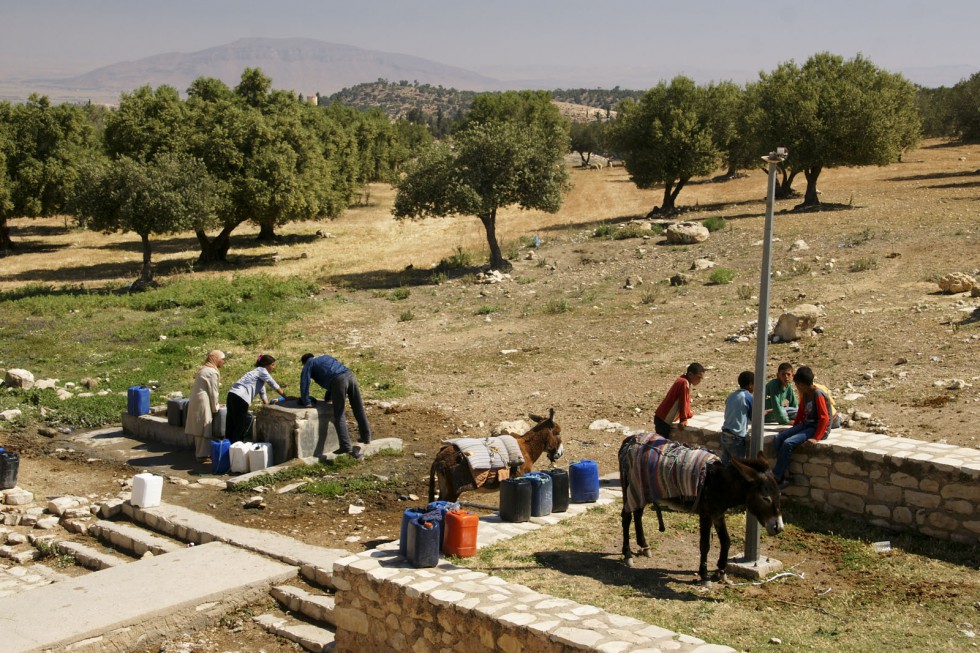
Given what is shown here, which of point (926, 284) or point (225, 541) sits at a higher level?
point (926, 284)

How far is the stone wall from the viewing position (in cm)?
695

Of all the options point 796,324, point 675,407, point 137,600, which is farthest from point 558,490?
point 796,324

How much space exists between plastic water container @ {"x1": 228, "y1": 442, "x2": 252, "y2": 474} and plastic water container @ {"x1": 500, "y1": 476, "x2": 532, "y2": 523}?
16.6ft

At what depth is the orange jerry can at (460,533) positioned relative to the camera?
30.1ft

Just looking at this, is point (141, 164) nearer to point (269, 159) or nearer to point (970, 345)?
point (269, 159)

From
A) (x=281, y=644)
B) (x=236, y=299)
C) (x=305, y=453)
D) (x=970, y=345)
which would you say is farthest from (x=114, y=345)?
(x=970, y=345)

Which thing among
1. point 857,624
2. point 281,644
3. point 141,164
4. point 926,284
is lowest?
point 281,644

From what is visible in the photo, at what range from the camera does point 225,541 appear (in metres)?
11.3

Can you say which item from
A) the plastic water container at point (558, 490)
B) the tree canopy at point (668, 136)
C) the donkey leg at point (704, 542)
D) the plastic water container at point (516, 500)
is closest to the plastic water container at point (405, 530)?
the plastic water container at point (516, 500)

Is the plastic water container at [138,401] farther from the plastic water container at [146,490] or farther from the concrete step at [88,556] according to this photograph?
the concrete step at [88,556]

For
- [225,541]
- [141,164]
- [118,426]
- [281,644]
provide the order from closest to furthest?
[281,644] < [225,541] < [118,426] < [141,164]

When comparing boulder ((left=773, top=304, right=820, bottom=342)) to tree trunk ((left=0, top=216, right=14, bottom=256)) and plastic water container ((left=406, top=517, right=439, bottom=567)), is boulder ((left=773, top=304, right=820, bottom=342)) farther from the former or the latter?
tree trunk ((left=0, top=216, right=14, bottom=256))

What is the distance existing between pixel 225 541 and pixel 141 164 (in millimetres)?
27173

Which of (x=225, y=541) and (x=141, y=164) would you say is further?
(x=141, y=164)
